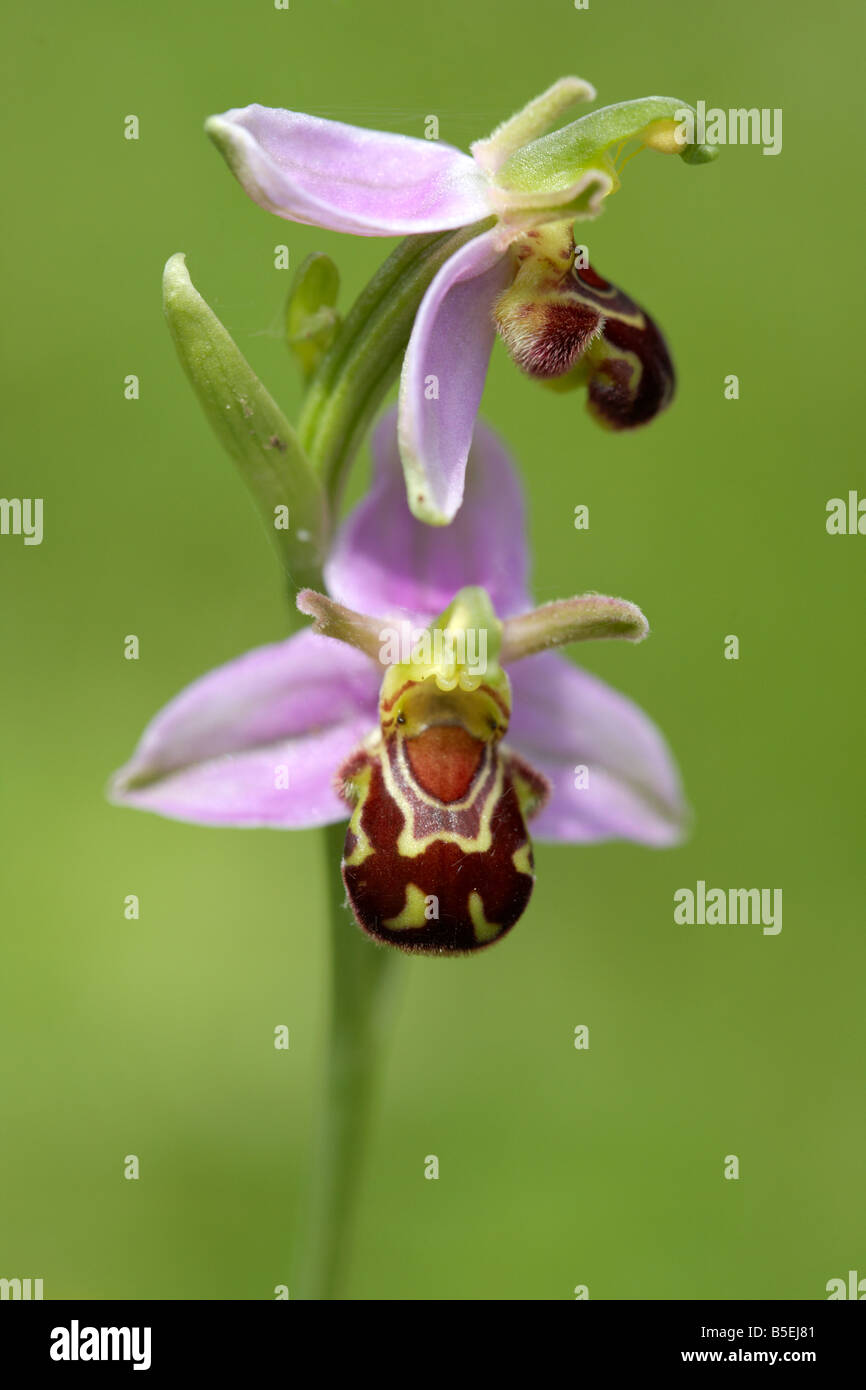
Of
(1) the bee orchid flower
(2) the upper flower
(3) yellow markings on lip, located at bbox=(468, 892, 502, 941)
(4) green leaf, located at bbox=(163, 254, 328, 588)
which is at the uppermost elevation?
(2) the upper flower

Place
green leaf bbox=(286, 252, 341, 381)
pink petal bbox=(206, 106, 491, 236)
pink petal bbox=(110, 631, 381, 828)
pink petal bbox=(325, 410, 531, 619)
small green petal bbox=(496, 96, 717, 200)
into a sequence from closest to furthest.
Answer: pink petal bbox=(206, 106, 491, 236)
small green petal bbox=(496, 96, 717, 200)
green leaf bbox=(286, 252, 341, 381)
pink petal bbox=(110, 631, 381, 828)
pink petal bbox=(325, 410, 531, 619)

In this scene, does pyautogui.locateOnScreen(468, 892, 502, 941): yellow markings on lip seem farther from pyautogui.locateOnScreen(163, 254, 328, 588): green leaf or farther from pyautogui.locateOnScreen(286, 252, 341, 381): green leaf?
pyautogui.locateOnScreen(286, 252, 341, 381): green leaf

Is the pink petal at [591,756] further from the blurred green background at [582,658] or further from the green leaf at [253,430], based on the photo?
the blurred green background at [582,658]

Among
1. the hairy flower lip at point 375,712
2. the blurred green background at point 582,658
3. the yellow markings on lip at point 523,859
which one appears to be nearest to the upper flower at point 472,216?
the hairy flower lip at point 375,712

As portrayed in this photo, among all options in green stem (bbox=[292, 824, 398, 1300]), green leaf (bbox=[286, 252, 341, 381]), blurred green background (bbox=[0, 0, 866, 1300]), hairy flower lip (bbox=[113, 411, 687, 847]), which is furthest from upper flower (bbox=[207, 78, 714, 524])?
blurred green background (bbox=[0, 0, 866, 1300])

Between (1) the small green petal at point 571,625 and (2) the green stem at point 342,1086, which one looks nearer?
(1) the small green petal at point 571,625

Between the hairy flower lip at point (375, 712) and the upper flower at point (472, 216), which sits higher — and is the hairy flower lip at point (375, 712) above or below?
below

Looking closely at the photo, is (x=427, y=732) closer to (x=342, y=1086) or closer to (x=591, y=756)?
(x=591, y=756)

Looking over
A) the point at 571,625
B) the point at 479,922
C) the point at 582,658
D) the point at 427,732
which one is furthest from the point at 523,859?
the point at 582,658
